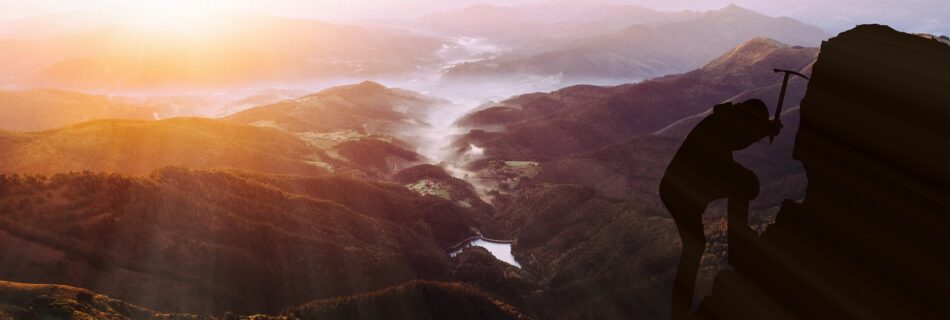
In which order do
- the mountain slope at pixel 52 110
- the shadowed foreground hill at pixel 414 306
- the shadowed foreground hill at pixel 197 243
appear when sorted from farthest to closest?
the mountain slope at pixel 52 110 < the shadowed foreground hill at pixel 197 243 < the shadowed foreground hill at pixel 414 306

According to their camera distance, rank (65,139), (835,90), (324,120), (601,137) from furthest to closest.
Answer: (324,120) < (601,137) < (65,139) < (835,90)

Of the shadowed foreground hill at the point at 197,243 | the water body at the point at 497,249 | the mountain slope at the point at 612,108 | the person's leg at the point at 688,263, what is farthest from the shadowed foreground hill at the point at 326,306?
the mountain slope at the point at 612,108

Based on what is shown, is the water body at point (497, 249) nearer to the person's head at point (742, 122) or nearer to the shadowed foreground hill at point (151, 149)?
the shadowed foreground hill at point (151, 149)

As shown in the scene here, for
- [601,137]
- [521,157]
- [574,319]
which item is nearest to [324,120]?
[521,157]

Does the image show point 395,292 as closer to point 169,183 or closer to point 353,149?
point 169,183

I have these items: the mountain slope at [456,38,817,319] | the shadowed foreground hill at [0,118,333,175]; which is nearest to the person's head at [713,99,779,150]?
→ the mountain slope at [456,38,817,319]

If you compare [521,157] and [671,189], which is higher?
[671,189]

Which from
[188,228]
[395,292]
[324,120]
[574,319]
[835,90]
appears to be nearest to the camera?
[835,90]

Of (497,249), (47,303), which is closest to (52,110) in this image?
(497,249)
